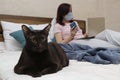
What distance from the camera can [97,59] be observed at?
1.75 metres

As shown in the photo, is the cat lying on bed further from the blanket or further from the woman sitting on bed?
the woman sitting on bed

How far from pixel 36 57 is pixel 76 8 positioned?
2033mm

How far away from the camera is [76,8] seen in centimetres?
337

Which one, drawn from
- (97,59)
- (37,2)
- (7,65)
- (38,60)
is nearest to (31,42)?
(38,60)

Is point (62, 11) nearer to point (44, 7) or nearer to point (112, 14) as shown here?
point (44, 7)

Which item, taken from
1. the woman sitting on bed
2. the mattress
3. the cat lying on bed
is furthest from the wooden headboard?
the cat lying on bed

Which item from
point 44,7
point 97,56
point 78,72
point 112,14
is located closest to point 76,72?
point 78,72

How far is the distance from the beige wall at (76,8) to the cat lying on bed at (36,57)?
149 centimetres

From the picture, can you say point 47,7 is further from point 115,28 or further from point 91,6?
point 115,28

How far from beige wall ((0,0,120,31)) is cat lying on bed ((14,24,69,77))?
4.88 ft

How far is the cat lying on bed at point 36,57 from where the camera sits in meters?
1.41

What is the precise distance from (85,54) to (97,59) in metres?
0.16

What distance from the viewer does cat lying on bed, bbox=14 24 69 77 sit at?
1.41 meters

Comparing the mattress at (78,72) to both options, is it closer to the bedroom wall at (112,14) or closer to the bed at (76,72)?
the bed at (76,72)
